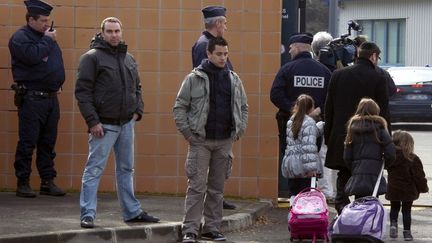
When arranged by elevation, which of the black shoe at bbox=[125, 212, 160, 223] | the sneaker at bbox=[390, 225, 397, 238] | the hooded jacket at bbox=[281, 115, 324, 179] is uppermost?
the hooded jacket at bbox=[281, 115, 324, 179]

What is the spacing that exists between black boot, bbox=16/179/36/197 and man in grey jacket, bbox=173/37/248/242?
2.56 meters

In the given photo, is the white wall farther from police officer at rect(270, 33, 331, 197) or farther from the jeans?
the jeans

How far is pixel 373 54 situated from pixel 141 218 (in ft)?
→ 9.14

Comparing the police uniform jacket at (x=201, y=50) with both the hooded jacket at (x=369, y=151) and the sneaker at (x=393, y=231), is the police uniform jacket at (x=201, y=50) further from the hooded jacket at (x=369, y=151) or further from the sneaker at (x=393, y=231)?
the sneaker at (x=393, y=231)

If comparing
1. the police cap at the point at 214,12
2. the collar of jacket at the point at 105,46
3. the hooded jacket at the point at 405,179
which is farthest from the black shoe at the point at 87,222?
the hooded jacket at the point at 405,179

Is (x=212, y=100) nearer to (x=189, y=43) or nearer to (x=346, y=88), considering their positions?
(x=346, y=88)

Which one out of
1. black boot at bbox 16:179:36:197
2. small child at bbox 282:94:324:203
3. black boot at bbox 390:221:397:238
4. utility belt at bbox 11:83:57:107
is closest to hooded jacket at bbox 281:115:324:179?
small child at bbox 282:94:324:203

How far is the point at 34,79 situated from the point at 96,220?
6.95 ft

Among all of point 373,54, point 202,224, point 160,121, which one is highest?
point 373,54

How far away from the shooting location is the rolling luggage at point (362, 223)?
9.09 m

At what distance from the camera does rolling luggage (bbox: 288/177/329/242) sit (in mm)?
9492

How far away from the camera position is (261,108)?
12.0 meters

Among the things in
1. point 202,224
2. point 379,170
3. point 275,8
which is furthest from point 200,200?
point 275,8

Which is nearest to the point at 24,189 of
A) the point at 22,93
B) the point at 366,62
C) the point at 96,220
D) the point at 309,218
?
the point at 22,93
